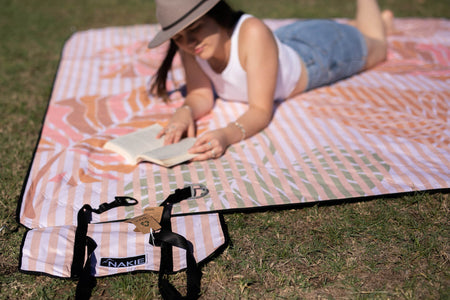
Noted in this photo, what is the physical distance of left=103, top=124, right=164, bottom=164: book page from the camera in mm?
2404

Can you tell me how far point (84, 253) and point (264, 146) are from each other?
3.93ft

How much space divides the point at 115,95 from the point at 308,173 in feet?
5.59

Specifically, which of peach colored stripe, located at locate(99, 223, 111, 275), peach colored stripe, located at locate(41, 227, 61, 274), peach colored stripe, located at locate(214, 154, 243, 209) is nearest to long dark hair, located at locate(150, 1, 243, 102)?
peach colored stripe, located at locate(214, 154, 243, 209)

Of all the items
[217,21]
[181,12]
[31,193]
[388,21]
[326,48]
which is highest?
[181,12]

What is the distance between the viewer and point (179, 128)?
2.53 meters

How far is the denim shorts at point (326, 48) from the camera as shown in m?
3.15

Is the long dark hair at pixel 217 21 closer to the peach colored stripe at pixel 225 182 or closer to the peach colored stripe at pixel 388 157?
the peach colored stripe at pixel 225 182

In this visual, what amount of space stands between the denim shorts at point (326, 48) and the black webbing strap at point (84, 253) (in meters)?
1.83

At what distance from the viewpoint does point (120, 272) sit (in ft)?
5.59

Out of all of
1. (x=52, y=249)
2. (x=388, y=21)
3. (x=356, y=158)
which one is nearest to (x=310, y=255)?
(x=356, y=158)

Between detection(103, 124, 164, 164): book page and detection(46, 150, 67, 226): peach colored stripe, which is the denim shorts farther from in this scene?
detection(46, 150, 67, 226): peach colored stripe

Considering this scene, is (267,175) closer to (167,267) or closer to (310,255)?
(310,255)

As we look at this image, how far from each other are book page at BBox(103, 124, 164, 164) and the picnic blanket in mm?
52

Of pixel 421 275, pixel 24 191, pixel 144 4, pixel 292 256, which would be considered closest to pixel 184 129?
pixel 24 191
